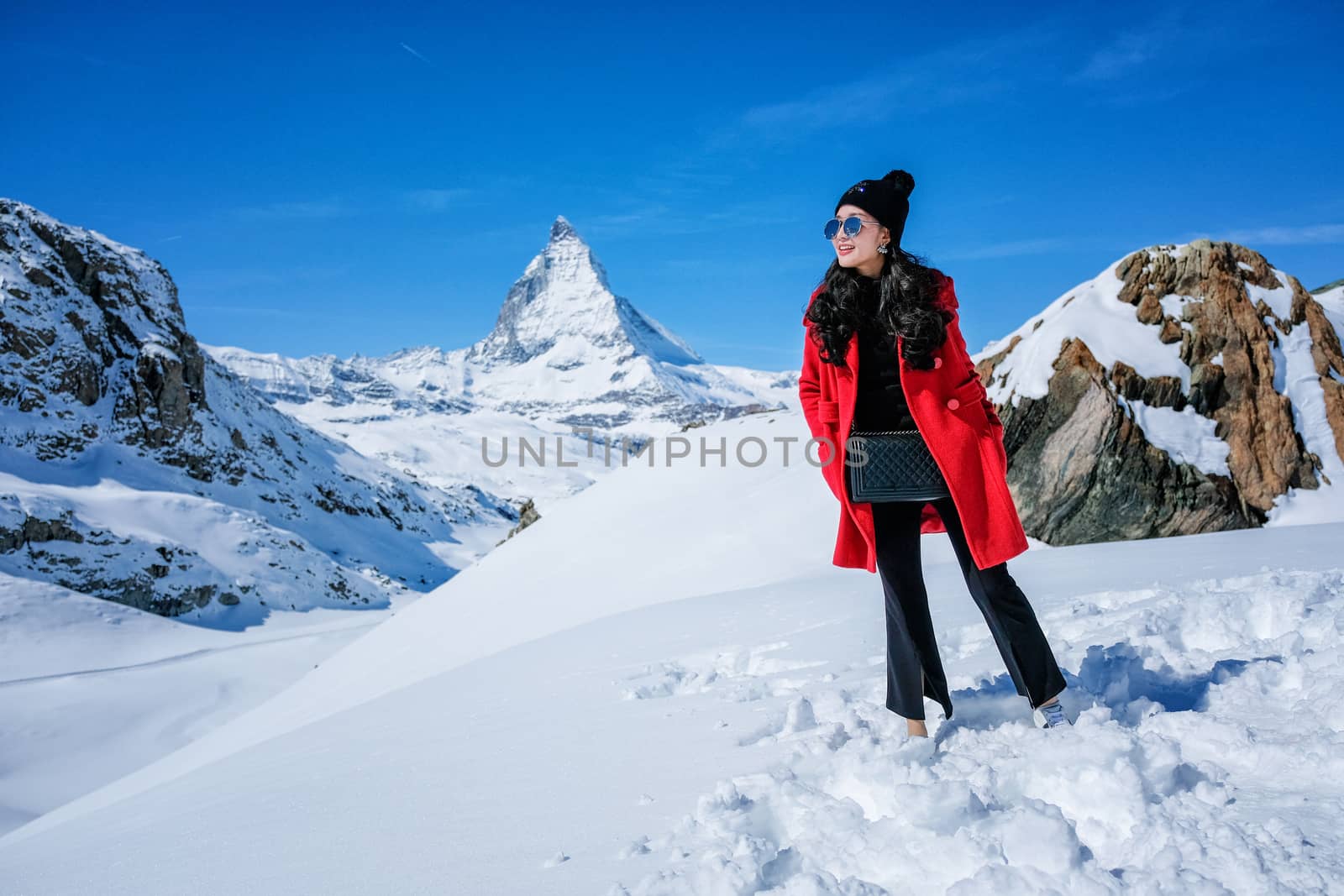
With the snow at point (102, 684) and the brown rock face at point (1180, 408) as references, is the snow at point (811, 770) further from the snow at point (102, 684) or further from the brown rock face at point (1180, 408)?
the snow at point (102, 684)

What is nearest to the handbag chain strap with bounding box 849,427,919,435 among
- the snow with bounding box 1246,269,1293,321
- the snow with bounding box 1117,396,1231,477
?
the snow with bounding box 1117,396,1231,477

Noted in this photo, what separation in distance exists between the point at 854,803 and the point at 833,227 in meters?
2.05

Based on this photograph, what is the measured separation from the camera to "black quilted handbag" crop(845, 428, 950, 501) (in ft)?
9.64

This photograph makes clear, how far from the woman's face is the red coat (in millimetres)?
153

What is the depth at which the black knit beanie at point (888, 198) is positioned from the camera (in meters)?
3.00

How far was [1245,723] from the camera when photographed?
2.67m

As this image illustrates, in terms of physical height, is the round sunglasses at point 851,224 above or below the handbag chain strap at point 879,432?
above

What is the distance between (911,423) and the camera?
299cm

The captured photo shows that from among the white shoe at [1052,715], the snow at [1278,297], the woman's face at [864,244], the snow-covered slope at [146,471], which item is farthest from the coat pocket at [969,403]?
the snow-covered slope at [146,471]

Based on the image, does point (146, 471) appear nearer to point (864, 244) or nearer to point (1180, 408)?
point (1180, 408)

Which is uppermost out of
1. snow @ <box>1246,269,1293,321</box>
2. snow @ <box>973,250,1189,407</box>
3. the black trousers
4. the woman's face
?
snow @ <box>1246,269,1293,321</box>

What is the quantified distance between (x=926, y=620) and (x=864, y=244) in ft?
4.79

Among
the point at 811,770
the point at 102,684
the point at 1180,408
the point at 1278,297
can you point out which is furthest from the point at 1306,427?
the point at 102,684

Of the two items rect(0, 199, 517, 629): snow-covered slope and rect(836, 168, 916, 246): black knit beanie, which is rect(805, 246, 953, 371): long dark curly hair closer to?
rect(836, 168, 916, 246): black knit beanie
